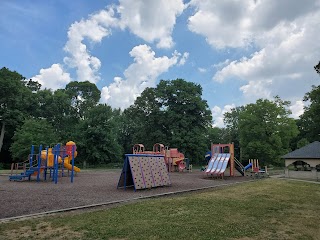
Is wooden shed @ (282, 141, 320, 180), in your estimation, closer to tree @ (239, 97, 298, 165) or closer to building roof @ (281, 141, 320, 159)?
building roof @ (281, 141, 320, 159)

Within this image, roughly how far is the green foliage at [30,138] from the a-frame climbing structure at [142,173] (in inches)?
950

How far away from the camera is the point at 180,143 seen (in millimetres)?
45688

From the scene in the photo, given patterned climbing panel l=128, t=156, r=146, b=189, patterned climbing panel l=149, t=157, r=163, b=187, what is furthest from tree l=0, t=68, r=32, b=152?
patterned climbing panel l=128, t=156, r=146, b=189

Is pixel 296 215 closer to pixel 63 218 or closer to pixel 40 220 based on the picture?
pixel 63 218

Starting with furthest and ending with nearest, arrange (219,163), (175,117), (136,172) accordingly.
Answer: (175,117) < (219,163) < (136,172)

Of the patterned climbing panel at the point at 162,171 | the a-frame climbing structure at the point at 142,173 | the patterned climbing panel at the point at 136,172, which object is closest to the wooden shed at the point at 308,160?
the patterned climbing panel at the point at 162,171

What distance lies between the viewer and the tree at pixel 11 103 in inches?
1673

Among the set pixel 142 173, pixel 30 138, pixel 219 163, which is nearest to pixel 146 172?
pixel 142 173

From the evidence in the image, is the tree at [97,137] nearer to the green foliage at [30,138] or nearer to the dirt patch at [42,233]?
the green foliage at [30,138]

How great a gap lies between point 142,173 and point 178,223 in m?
8.21

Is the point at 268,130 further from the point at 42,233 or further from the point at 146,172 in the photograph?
the point at 42,233

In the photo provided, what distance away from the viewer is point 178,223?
7.08 m

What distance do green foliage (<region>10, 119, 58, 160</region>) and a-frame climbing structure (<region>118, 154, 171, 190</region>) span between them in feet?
79.2

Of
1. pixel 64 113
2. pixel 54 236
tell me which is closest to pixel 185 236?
pixel 54 236
